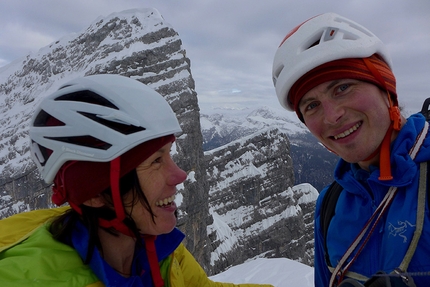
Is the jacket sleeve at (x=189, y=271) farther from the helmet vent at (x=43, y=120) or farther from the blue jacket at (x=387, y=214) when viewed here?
the helmet vent at (x=43, y=120)

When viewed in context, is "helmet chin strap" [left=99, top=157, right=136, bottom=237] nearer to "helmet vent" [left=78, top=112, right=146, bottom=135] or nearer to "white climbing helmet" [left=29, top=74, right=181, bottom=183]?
"white climbing helmet" [left=29, top=74, right=181, bottom=183]

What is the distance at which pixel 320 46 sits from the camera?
2.25m

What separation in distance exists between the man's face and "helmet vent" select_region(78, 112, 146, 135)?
1.50 m

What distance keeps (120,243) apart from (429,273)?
2.28 m

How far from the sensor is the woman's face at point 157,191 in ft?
7.48

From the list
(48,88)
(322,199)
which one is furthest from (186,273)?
(48,88)

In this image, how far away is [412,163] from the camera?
1.86 meters

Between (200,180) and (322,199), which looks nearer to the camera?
(322,199)

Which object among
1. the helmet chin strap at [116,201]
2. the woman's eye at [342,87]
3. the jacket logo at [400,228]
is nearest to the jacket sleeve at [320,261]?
the jacket logo at [400,228]

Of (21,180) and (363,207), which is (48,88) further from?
(363,207)

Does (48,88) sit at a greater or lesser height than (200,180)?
greater

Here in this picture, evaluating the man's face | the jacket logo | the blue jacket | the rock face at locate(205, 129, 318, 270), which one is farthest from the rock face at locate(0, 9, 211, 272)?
the jacket logo

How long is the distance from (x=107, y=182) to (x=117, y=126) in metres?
0.47

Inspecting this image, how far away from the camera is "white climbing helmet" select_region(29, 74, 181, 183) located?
2.22 m
